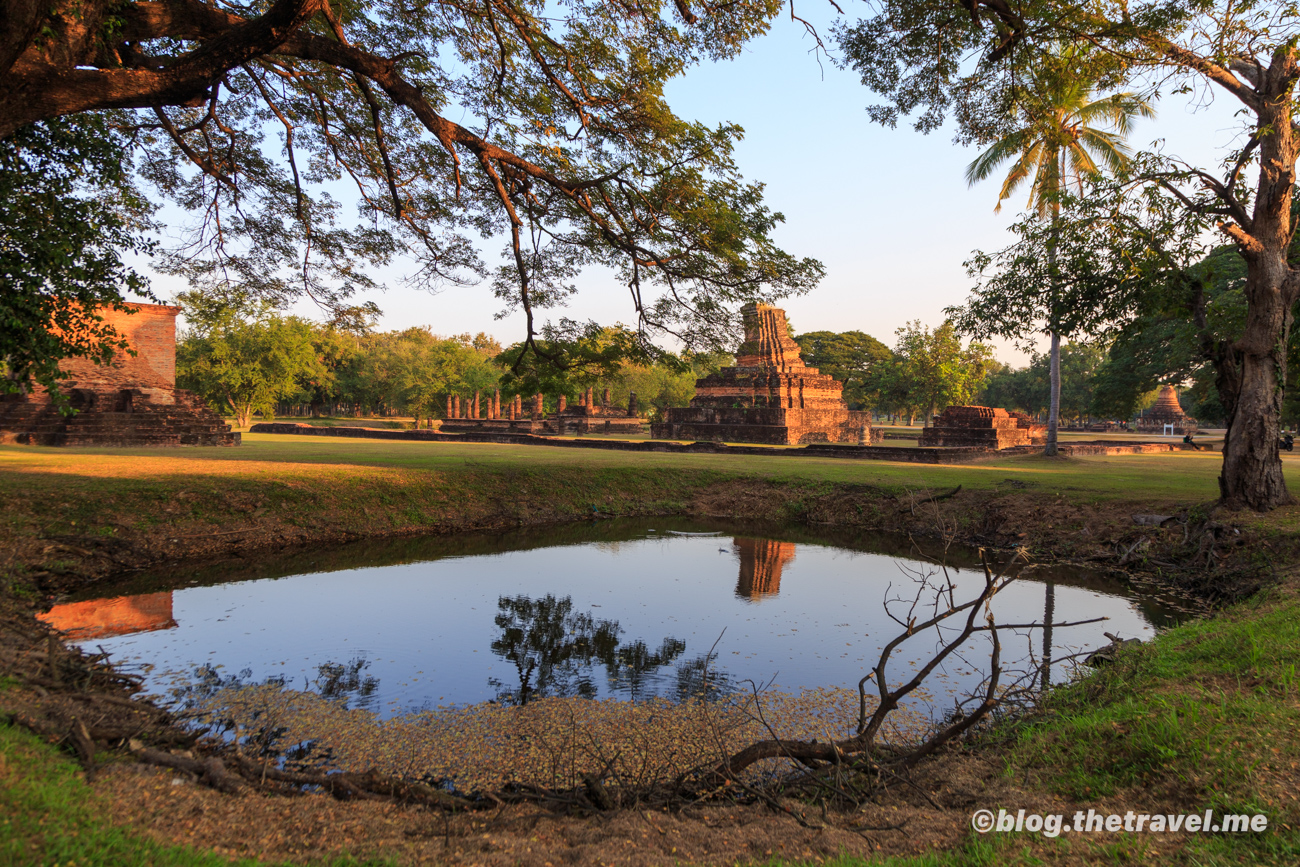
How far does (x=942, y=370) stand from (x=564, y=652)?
123 ft

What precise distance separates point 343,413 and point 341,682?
65011 millimetres

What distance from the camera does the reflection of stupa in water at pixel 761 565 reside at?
8547 mm

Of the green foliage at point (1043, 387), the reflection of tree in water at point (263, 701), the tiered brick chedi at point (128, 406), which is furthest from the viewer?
the green foliage at point (1043, 387)

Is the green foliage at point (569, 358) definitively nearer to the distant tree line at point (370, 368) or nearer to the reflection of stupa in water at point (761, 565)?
the distant tree line at point (370, 368)

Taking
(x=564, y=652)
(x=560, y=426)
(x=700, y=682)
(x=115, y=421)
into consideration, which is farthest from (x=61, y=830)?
(x=560, y=426)

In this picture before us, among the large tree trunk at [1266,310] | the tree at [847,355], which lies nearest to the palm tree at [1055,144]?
the large tree trunk at [1266,310]

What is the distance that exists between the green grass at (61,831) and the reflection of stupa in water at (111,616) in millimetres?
4469

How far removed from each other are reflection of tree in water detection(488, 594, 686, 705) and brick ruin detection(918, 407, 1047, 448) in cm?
2333

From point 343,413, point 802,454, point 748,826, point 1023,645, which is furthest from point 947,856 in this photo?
point 343,413

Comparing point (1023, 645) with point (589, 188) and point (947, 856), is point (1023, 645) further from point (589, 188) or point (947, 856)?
point (589, 188)

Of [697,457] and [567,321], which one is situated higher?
[567,321]

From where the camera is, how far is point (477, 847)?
2.72 metres

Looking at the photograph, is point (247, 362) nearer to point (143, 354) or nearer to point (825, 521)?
point (143, 354)

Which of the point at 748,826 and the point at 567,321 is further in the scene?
the point at 567,321
